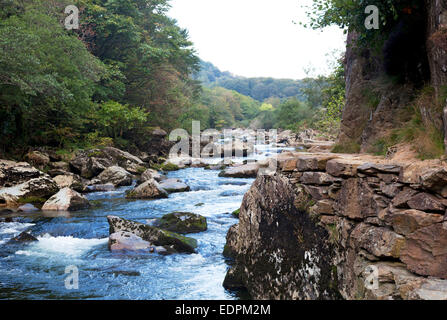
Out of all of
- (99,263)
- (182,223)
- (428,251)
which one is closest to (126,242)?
(99,263)

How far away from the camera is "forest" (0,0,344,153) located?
1362 cm

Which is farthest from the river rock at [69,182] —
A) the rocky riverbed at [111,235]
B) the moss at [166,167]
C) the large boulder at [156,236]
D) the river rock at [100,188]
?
the moss at [166,167]

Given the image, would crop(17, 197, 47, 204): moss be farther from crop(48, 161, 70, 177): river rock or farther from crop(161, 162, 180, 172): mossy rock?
crop(161, 162, 180, 172): mossy rock

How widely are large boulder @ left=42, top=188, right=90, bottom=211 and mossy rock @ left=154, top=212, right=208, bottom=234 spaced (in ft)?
11.6

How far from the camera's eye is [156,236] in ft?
25.8

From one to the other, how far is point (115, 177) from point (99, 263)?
A: 30.2ft

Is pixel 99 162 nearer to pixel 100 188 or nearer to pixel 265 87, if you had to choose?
pixel 100 188

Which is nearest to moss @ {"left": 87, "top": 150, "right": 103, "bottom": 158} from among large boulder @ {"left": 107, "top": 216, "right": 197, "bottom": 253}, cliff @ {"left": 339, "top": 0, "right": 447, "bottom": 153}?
large boulder @ {"left": 107, "top": 216, "right": 197, "bottom": 253}

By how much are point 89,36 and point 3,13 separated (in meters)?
11.0

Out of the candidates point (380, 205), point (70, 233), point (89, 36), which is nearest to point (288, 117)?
point (89, 36)

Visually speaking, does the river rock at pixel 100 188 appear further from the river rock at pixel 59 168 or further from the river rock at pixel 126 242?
the river rock at pixel 126 242

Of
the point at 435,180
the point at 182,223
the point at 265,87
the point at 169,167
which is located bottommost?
the point at 182,223

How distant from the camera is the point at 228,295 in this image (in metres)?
5.66

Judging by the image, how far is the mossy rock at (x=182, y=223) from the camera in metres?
9.18
